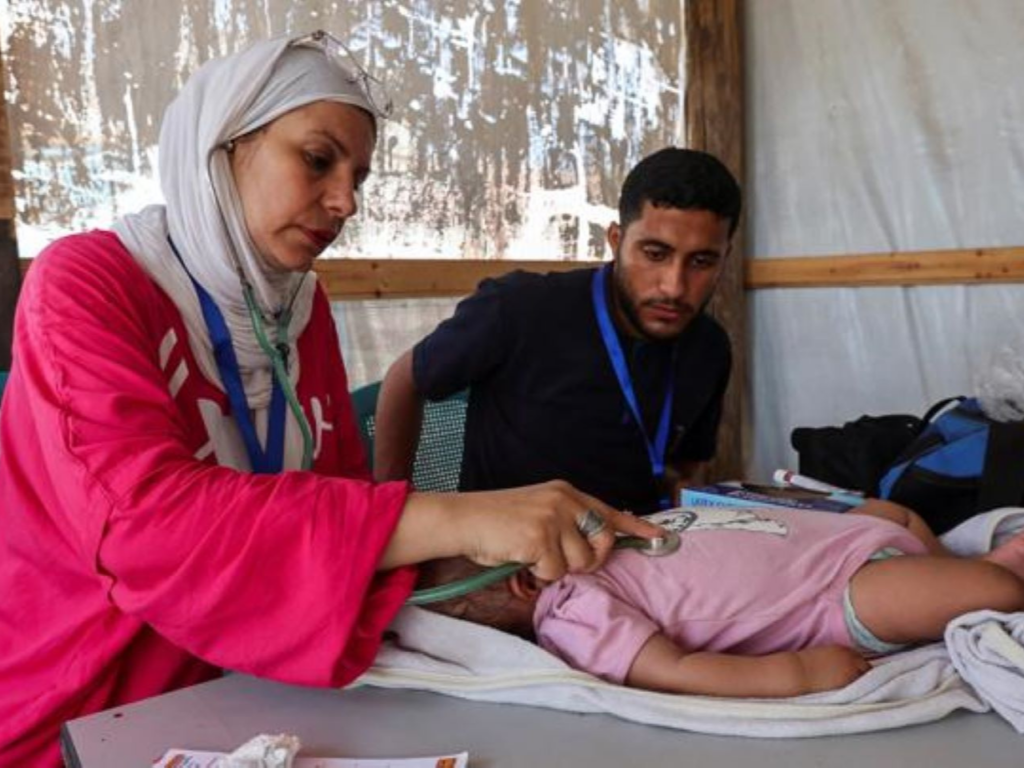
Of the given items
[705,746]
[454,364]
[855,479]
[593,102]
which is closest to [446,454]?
[454,364]

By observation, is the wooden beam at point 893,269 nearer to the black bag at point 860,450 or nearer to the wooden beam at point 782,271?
the wooden beam at point 782,271

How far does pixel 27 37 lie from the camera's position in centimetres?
213

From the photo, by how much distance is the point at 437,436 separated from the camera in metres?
2.12

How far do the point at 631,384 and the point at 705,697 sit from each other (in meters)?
1.09

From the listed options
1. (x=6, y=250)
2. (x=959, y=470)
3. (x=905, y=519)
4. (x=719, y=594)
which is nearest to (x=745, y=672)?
(x=719, y=594)

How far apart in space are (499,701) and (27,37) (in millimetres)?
1966

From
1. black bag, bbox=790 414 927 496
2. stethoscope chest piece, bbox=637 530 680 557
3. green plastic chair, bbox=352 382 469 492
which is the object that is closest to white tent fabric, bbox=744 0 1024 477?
black bag, bbox=790 414 927 496

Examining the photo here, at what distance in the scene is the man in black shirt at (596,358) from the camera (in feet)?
6.26

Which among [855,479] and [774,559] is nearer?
[774,559]

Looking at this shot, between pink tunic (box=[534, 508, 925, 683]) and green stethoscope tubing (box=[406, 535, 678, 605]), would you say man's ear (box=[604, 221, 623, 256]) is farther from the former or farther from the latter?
green stethoscope tubing (box=[406, 535, 678, 605])

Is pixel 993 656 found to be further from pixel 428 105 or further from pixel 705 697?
pixel 428 105

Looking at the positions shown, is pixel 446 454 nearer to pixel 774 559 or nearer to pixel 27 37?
pixel 774 559

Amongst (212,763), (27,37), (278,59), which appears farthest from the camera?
(27,37)

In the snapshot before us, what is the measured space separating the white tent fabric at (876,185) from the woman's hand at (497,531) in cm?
270
